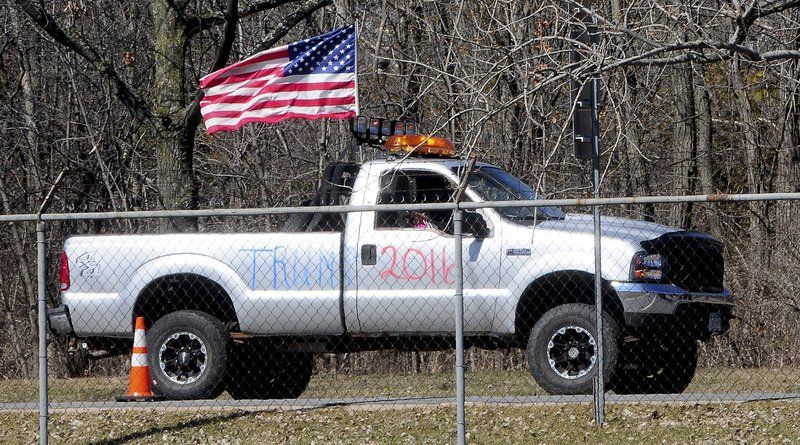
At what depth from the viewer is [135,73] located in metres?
20.0

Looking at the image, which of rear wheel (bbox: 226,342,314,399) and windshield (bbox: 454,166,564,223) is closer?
windshield (bbox: 454,166,564,223)

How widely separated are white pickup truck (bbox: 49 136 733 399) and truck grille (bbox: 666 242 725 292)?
1 centimetres

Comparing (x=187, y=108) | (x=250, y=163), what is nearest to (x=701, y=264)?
(x=187, y=108)

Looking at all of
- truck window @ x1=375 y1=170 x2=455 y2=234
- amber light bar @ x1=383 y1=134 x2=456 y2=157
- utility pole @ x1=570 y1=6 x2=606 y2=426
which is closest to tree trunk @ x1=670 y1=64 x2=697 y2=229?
amber light bar @ x1=383 y1=134 x2=456 y2=157

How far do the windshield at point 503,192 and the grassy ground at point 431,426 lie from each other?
2.03 meters

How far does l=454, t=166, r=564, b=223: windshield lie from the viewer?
10.5 metres

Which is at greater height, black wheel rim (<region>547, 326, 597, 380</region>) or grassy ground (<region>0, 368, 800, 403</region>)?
black wheel rim (<region>547, 326, 597, 380</region>)

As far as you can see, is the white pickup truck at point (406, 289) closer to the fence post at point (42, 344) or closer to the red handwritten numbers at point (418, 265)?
the red handwritten numbers at point (418, 265)

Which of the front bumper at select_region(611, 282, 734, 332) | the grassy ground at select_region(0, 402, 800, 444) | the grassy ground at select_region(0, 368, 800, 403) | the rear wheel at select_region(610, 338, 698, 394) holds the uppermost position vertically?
the front bumper at select_region(611, 282, 734, 332)

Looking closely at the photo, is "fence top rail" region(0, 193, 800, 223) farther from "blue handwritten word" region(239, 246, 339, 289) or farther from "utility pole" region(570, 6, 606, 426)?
"blue handwritten word" region(239, 246, 339, 289)

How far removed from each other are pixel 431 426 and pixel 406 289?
1689 mm

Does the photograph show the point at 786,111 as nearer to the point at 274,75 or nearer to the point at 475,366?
the point at 475,366

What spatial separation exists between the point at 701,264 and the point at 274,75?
16.4 ft

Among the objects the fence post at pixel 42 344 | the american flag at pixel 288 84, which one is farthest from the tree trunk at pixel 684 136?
the fence post at pixel 42 344
